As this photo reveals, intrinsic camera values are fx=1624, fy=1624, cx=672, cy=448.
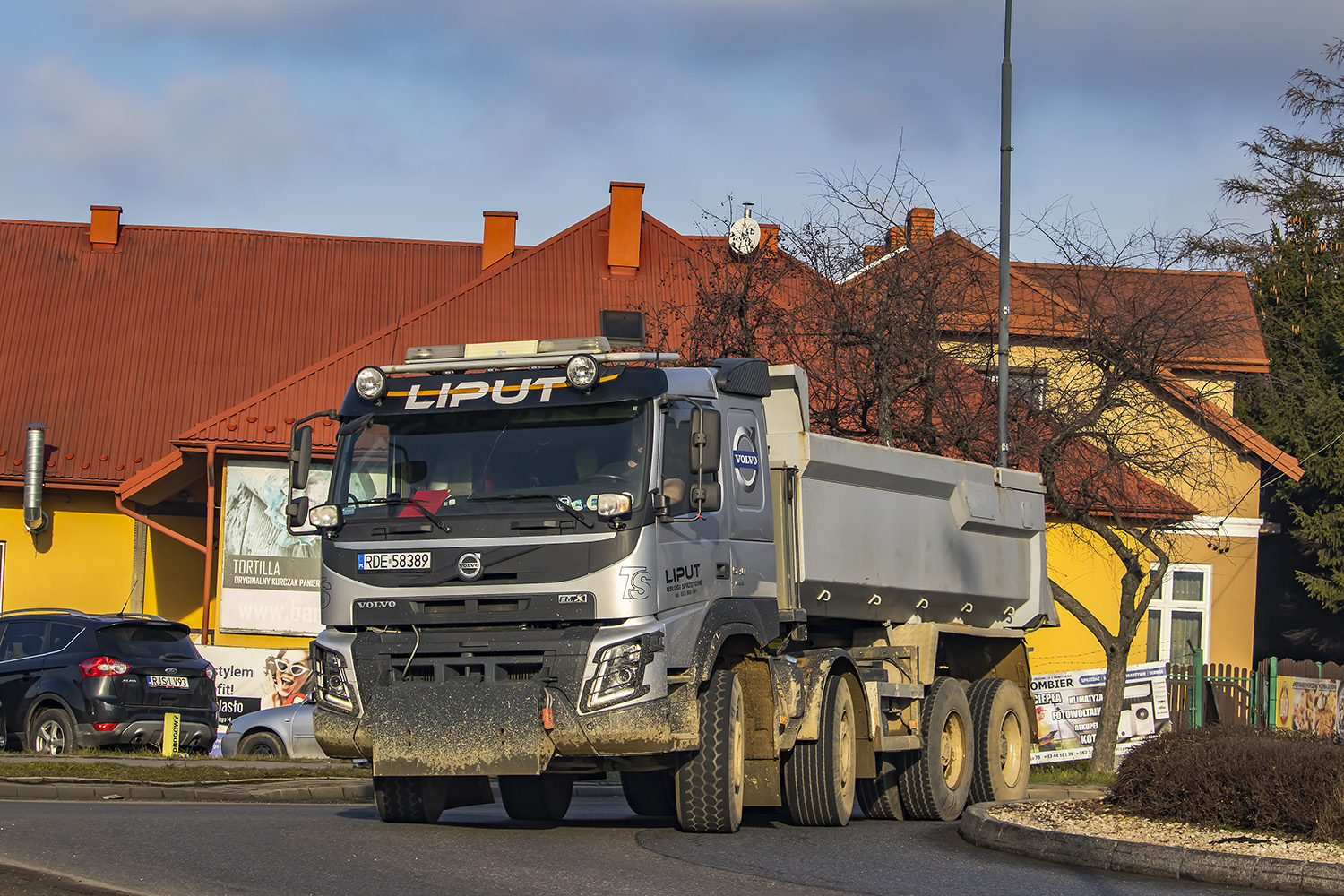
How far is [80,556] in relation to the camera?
27906 millimetres

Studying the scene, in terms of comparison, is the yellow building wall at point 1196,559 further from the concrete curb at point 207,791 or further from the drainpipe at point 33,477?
the drainpipe at point 33,477

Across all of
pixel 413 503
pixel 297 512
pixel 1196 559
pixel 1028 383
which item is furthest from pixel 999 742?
pixel 1196 559

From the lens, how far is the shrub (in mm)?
10016

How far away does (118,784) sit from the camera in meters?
14.1

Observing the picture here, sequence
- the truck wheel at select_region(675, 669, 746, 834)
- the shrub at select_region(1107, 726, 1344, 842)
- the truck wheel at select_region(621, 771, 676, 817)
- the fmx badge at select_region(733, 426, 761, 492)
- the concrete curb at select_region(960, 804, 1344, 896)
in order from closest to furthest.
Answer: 1. the concrete curb at select_region(960, 804, 1344, 896)
2. the shrub at select_region(1107, 726, 1344, 842)
3. the truck wheel at select_region(675, 669, 746, 834)
4. the fmx badge at select_region(733, 426, 761, 492)
5. the truck wheel at select_region(621, 771, 676, 817)

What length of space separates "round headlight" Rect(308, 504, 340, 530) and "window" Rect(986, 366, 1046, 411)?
1192 cm

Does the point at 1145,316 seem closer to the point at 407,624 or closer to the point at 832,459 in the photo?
the point at 832,459

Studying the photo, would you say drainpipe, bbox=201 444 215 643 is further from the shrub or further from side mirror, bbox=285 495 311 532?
the shrub

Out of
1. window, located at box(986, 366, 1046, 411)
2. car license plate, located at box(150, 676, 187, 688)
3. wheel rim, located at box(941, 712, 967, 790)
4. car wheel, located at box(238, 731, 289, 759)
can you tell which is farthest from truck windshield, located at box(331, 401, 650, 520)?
window, located at box(986, 366, 1046, 411)

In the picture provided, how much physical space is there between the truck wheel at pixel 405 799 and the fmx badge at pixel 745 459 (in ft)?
9.70

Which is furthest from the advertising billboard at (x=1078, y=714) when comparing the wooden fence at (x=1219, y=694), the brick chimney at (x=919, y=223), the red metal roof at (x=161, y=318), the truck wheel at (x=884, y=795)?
the red metal roof at (x=161, y=318)

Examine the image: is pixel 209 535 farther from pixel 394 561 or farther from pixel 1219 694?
pixel 394 561

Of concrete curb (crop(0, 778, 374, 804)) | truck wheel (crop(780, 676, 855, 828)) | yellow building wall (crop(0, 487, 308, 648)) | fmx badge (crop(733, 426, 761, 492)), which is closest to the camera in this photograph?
fmx badge (crop(733, 426, 761, 492))

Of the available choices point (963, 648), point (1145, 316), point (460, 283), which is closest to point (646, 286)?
point (460, 283)
